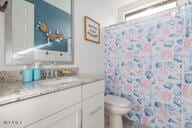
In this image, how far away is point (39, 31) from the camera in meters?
1.26

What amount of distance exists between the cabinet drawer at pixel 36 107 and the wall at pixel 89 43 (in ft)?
2.42

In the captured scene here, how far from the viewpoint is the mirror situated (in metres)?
1.05

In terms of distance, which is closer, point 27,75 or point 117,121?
point 27,75

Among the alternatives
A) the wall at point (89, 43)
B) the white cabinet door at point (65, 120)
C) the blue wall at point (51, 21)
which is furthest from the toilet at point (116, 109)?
the blue wall at point (51, 21)

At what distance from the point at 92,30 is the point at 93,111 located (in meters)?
1.26

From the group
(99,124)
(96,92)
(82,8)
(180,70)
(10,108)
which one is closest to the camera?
(10,108)

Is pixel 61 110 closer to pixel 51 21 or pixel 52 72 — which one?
pixel 52 72

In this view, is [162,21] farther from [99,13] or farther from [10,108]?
[10,108]

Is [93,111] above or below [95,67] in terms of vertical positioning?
below

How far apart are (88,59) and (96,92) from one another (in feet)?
2.55

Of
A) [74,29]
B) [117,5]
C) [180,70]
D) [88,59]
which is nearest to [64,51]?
[74,29]

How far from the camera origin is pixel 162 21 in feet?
5.26

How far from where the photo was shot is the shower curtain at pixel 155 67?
4.68ft

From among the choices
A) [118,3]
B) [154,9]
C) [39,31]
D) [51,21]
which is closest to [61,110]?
[39,31]
